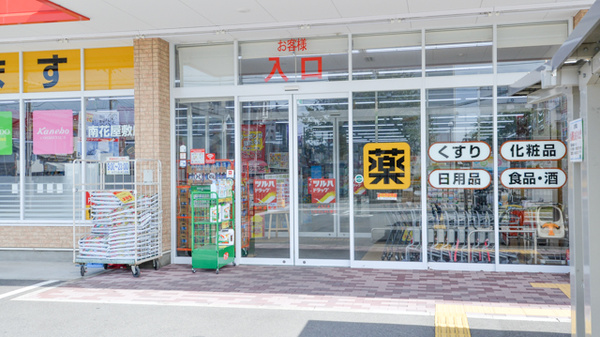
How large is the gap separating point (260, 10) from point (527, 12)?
12.7ft

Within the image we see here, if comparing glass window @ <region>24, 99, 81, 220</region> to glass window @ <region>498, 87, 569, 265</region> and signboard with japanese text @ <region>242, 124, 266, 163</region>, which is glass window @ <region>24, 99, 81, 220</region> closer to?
signboard with japanese text @ <region>242, 124, 266, 163</region>

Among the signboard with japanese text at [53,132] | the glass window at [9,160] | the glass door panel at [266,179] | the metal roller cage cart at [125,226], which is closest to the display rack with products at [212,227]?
the glass door panel at [266,179]

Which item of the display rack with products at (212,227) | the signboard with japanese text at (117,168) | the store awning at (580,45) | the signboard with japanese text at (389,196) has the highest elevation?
the store awning at (580,45)

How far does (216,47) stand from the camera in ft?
32.4

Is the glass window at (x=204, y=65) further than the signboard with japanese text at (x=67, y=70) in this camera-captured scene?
No

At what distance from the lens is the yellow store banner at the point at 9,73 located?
10555 millimetres

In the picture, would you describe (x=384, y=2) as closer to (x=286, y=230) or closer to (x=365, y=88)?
(x=365, y=88)

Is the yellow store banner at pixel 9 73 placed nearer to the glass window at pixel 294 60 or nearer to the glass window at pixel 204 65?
the glass window at pixel 204 65

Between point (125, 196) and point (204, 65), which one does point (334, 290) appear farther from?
point (204, 65)

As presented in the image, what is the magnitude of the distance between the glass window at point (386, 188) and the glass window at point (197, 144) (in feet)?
7.42

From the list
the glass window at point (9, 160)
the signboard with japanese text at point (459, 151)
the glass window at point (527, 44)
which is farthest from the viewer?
the glass window at point (9, 160)

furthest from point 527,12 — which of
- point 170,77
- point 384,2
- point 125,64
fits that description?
point 125,64

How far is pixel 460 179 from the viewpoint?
8.79m

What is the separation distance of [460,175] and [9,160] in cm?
831
